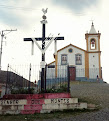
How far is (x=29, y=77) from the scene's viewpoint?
10.6 m

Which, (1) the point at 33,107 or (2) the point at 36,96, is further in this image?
(2) the point at 36,96

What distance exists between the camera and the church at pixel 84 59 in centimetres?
3058

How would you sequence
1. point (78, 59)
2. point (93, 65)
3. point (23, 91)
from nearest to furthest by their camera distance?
point (23, 91) < point (93, 65) < point (78, 59)

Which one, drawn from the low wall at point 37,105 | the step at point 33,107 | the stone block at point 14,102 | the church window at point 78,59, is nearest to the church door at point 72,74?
the church window at point 78,59

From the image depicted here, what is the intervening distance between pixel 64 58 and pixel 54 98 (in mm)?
23107

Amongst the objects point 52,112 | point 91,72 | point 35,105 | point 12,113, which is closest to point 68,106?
point 52,112

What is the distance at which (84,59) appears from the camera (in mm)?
31734


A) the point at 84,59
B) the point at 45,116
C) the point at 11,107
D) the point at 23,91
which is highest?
the point at 84,59

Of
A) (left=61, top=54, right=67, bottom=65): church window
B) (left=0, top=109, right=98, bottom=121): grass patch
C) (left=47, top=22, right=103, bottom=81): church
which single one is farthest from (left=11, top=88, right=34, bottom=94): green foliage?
(left=61, top=54, right=67, bottom=65): church window

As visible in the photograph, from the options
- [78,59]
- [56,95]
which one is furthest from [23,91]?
[78,59]

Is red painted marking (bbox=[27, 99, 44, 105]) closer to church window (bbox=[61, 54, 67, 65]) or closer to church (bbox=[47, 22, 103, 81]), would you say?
church (bbox=[47, 22, 103, 81])

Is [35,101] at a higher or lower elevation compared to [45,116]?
higher

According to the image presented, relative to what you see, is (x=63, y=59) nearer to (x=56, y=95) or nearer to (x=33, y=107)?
(x=56, y=95)

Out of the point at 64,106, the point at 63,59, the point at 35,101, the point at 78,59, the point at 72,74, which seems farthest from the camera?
the point at 63,59
